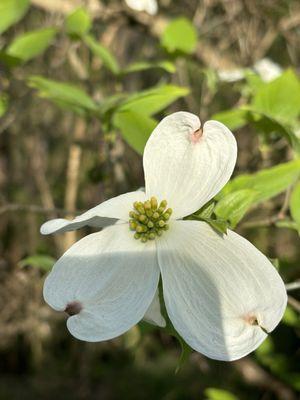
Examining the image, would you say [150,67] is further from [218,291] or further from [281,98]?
[218,291]

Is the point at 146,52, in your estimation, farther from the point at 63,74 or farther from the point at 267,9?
the point at 267,9

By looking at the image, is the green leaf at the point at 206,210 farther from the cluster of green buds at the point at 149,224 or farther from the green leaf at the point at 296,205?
the green leaf at the point at 296,205

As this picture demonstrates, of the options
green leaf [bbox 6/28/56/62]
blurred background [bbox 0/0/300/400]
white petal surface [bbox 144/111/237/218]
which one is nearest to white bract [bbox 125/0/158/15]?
blurred background [bbox 0/0/300/400]

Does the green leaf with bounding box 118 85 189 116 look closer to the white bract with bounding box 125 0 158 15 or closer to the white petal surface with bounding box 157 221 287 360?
the white petal surface with bounding box 157 221 287 360

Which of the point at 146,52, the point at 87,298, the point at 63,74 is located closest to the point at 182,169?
the point at 87,298

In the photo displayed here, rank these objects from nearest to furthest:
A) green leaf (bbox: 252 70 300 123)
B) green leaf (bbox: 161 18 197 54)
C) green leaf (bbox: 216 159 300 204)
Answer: green leaf (bbox: 216 159 300 204), green leaf (bbox: 252 70 300 123), green leaf (bbox: 161 18 197 54)
